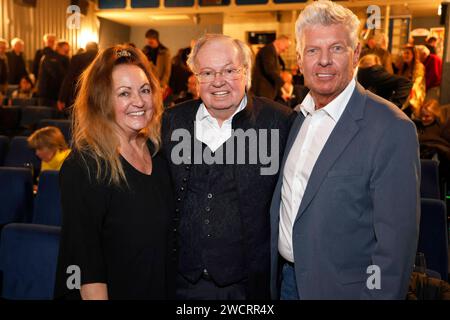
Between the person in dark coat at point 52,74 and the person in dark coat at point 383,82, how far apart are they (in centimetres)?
478

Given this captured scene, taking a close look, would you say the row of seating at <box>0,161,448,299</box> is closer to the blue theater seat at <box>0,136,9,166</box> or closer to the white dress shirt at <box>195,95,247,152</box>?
the white dress shirt at <box>195,95,247,152</box>

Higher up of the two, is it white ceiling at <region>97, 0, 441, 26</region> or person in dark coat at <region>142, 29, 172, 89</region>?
white ceiling at <region>97, 0, 441, 26</region>

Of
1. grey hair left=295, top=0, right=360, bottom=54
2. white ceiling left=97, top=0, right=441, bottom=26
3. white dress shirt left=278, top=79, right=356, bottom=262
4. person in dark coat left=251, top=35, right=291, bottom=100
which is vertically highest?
white ceiling left=97, top=0, right=441, bottom=26

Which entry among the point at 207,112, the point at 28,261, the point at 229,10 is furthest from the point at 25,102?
the point at 207,112

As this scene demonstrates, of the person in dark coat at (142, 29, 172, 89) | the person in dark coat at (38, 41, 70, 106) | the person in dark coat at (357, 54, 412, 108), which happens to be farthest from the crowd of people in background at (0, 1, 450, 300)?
the person in dark coat at (38, 41, 70, 106)

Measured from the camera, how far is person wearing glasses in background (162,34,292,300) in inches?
72.0

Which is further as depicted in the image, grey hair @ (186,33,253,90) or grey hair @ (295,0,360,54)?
grey hair @ (186,33,253,90)

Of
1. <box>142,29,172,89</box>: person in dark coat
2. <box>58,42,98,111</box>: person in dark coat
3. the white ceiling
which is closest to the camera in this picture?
<box>58,42,98,111</box>: person in dark coat

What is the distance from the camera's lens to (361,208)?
147cm

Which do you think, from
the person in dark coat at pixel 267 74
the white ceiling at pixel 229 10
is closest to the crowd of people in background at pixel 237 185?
the person in dark coat at pixel 267 74

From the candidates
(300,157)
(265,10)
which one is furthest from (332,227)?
(265,10)

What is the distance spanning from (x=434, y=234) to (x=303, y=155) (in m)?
1.27

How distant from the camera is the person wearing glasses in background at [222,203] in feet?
6.00

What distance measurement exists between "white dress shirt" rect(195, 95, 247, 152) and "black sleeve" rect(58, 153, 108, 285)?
1.72 ft
